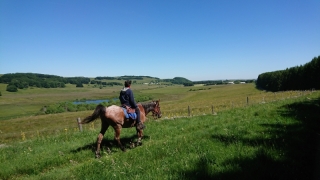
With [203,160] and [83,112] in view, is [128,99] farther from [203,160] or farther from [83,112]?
[83,112]

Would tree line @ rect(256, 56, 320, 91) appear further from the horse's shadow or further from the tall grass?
the horse's shadow

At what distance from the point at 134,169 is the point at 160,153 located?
1.51 meters

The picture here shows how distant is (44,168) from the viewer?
8.09 m

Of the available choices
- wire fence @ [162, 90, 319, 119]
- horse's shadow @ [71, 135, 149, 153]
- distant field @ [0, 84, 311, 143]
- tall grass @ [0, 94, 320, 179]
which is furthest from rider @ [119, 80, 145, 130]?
distant field @ [0, 84, 311, 143]

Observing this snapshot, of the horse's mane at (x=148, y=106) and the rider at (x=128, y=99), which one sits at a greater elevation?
the rider at (x=128, y=99)

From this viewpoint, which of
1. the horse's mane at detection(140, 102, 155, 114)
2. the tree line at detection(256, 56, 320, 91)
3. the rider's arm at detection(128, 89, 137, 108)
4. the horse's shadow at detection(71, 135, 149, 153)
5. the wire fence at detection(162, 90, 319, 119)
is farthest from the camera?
the tree line at detection(256, 56, 320, 91)

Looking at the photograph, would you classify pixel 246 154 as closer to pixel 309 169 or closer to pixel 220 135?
pixel 309 169

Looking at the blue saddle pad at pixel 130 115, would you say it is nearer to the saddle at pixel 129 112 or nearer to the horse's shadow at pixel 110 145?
the saddle at pixel 129 112

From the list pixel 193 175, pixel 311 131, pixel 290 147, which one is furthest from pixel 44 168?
pixel 311 131

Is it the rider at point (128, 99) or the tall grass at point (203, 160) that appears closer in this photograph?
the tall grass at point (203, 160)

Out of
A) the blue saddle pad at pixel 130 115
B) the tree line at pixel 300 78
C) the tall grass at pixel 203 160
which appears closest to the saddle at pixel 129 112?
the blue saddle pad at pixel 130 115

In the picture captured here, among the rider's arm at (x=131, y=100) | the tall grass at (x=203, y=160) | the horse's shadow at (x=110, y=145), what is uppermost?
the rider's arm at (x=131, y=100)

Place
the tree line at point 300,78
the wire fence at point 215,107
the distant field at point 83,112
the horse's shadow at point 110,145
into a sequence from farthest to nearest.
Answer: the tree line at point 300,78, the distant field at point 83,112, the wire fence at point 215,107, the horse's shadow at point 110,145

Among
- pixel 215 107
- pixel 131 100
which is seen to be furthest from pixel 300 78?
pixel 131 100
